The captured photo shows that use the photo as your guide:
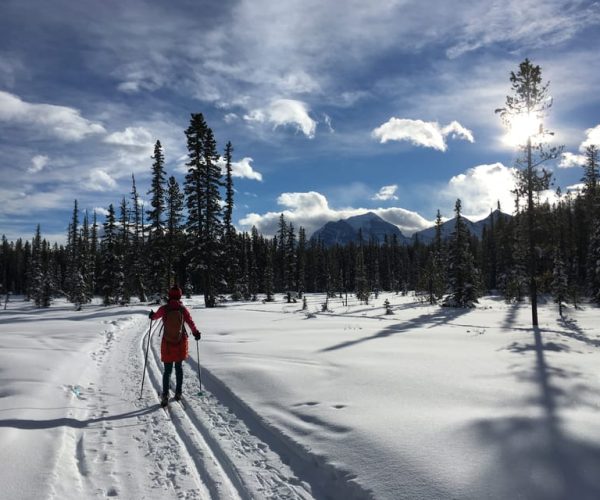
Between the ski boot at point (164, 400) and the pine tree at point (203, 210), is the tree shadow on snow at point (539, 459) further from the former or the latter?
the pine tree at point (203, 210)

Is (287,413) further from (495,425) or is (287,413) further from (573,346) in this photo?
(573,346)

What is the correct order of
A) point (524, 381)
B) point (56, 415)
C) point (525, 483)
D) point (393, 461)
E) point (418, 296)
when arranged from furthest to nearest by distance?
point (418, 296)
point (524, 381)
point (56, 415)
point (393, 461)
point (525, 483)

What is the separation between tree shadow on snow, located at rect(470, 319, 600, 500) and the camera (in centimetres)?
392

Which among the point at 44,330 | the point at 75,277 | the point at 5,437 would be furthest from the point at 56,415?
the point at 75,277

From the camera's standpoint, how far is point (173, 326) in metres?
8.23

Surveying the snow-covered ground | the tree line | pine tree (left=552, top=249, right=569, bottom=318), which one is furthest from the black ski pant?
pine tree (left=552, top=249, right=569, bottom=318)

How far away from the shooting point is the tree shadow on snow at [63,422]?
5.90 metres

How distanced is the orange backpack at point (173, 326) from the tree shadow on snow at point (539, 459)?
221 inches

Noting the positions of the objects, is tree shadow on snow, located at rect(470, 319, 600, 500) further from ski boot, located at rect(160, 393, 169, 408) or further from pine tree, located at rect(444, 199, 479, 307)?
pine tree, located at rect(444, 199, 479, 307)

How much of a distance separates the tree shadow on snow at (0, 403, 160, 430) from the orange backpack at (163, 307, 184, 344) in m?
1.50

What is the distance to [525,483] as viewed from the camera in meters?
4.05

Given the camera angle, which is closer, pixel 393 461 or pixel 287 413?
pixel 393 461

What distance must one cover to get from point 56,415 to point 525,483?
673cm

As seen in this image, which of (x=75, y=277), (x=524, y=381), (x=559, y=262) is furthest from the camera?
(x=75, y=277)
